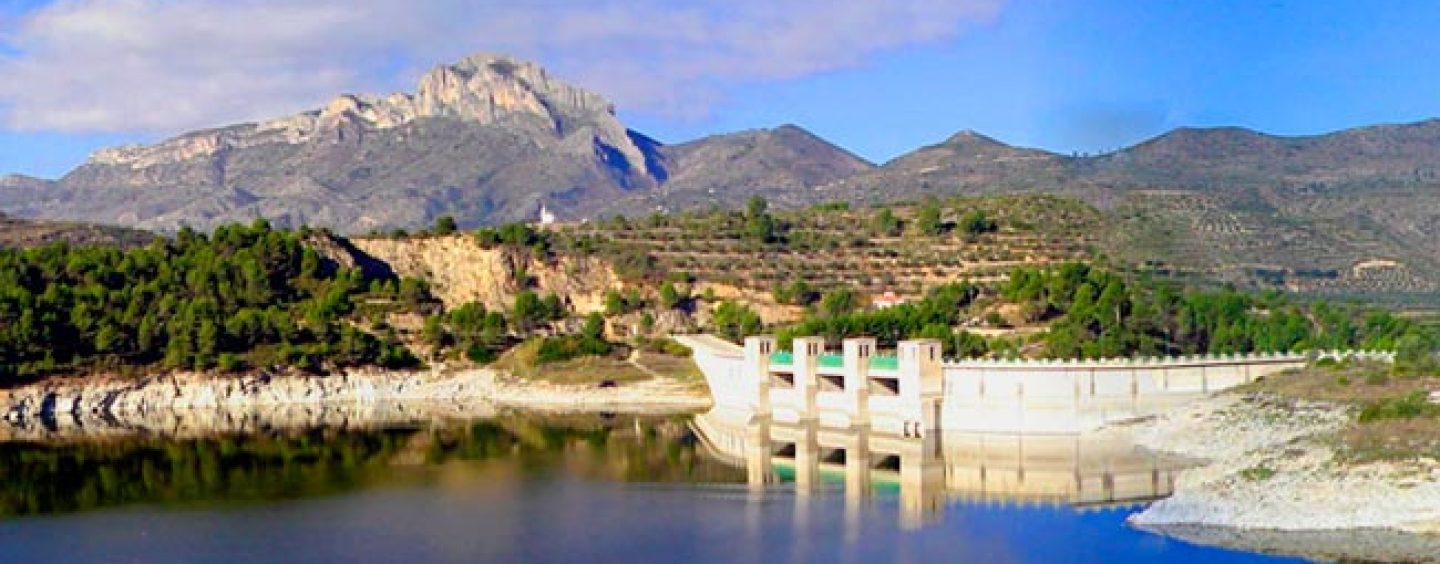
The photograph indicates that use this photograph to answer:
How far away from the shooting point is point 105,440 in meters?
69.0

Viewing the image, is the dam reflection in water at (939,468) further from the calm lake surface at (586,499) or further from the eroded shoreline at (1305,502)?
the eroded shoreline at (1305,502)

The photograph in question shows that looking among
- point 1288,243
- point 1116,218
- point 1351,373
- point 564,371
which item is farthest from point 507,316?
point 1351,373

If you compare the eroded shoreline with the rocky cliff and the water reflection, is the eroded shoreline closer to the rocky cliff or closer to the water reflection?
the water reflection

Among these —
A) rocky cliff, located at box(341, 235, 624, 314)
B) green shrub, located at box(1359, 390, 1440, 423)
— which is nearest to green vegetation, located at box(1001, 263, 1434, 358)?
green shrub, located at box(1359, 390, 1440, 423)

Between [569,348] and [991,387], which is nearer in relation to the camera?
[991,387]

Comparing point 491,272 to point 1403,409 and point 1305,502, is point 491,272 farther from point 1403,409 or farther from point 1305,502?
point 1305,502

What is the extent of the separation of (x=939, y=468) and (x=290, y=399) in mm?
43187

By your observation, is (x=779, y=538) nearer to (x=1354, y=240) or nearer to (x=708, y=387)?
(x=708, y=387)

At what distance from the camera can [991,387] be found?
60.0 m

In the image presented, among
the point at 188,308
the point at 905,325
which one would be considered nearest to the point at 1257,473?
the point at 905,325

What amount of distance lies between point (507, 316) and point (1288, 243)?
4815 cm

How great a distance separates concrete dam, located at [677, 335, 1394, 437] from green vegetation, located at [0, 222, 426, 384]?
31.0 m

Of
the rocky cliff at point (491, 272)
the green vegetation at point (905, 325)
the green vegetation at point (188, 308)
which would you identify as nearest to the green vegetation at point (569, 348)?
the green vegetation at point (188, 308)

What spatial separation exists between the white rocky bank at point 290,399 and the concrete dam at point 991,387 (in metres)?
12.4
